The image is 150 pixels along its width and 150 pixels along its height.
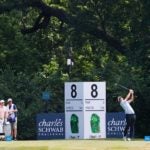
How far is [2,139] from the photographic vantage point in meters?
32.1

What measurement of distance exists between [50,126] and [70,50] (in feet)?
54.1

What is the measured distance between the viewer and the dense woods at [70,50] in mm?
40031

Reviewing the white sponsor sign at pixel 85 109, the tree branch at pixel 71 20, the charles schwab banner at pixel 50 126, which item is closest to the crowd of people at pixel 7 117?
the charles schwab banner at pixel 50 126

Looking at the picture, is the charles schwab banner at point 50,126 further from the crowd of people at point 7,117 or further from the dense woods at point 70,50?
the dense woods at point 70,50

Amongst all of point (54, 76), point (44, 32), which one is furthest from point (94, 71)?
A: point (44, 32)

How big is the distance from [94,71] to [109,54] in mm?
8088

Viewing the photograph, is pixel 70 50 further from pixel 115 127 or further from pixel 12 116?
pixel 12 116

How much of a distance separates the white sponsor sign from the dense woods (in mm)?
7251

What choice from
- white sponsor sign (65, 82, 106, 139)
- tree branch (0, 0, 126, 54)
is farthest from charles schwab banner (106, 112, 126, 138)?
tree branch (0, 0, 126, 54)

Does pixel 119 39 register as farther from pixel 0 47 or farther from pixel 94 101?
pixel 94 101

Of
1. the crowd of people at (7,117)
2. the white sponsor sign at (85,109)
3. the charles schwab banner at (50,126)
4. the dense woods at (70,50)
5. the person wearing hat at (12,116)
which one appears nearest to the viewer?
the white sponsor sign at (85,109)

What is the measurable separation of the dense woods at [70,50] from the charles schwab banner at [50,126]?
3.78 meters

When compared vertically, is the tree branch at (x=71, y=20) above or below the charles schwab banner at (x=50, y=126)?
above

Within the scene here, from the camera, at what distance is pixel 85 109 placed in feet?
103
